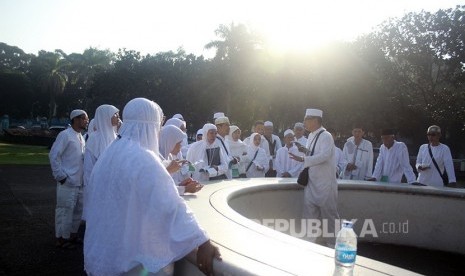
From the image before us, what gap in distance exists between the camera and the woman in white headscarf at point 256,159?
9789mm

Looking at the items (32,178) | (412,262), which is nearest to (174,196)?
(412,262)

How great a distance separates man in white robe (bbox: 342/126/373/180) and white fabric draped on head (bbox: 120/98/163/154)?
693 centimetres

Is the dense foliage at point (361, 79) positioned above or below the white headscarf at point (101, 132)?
above

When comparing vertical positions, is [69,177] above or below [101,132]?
below

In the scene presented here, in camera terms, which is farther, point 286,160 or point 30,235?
point 286,160

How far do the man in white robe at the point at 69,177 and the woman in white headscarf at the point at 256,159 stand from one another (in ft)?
13.5

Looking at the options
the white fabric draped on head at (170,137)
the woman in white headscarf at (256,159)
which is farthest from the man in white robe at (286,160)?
the white fabric draped on head at (170,137)

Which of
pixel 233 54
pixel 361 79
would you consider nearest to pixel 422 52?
pixel 361 79

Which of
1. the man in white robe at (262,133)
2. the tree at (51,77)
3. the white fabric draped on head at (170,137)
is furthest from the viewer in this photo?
the tree at (51,77)

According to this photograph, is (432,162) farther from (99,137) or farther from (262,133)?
(99,137)

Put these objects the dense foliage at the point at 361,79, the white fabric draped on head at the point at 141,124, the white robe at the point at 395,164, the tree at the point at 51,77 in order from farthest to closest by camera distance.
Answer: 1. the tree at the point at 51,77
2. the dense foliage at the point at 361,79
3. the white robe at the point at 395,164
4. the white fabric draped on head at the point at 141,124

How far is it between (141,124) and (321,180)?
13.9 feet

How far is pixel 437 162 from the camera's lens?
8.04 meters

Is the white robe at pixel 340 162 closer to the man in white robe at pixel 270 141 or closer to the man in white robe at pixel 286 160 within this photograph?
the man in white robe at pixel 286 160
